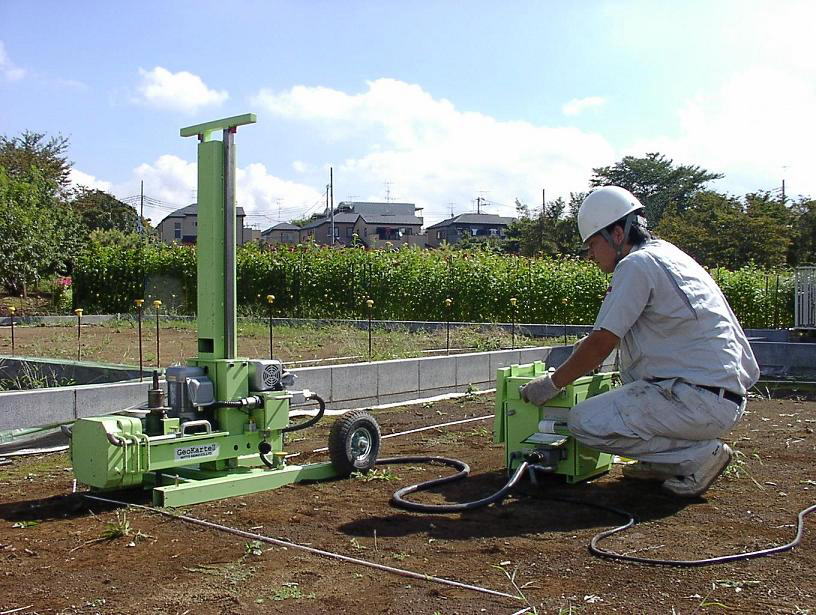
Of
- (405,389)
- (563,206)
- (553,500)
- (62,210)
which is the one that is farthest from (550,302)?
(563,206)

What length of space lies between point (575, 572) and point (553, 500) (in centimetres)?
123

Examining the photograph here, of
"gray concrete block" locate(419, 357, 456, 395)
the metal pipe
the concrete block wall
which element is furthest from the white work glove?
"gray concrete block" locate(419, 357, 456, 395)

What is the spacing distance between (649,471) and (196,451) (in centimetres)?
252

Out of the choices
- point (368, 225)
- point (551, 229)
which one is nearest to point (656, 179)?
point (551, 229)

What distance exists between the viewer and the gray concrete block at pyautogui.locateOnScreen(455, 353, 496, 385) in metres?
9.75

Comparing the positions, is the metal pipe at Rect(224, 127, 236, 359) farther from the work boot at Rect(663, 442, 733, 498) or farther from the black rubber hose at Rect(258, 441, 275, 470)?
the work boot at Rect(663, 442, 733, 498)

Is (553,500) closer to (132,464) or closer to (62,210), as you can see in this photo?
(132,464)

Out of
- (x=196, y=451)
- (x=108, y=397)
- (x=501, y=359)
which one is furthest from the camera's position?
(x=501, y=359)

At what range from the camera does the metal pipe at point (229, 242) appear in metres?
4.85

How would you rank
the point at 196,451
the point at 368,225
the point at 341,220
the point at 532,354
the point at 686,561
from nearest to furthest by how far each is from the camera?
1. the point at 686,561
2. the point at 196,451
3. the point at 532,354
4. the point at 368,225
5. the point at 341,220

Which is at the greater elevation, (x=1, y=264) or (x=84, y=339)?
(x=1, y=264)

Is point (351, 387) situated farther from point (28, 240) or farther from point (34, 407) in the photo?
point (28, 240)

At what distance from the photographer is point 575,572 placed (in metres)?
3.32

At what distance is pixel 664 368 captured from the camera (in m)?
4.47
